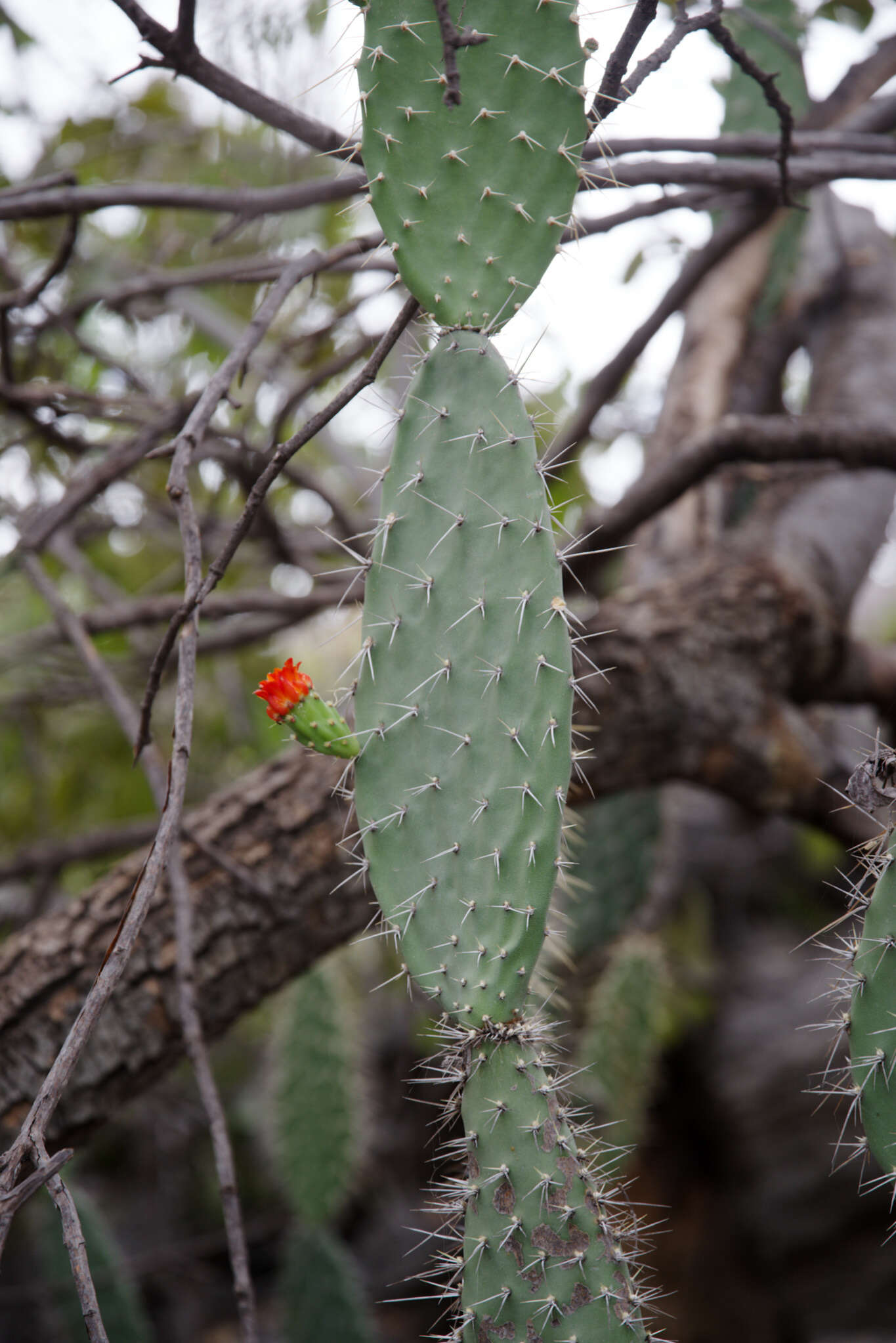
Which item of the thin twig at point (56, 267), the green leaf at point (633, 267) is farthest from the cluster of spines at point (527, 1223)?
the green leaf at point (633, 267)

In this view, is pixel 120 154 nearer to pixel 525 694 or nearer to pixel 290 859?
pixel 290 859

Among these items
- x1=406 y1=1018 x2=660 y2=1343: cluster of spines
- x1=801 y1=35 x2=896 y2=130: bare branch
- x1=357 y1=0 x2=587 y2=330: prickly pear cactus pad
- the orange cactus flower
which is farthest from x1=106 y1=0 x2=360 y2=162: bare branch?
x1=801 y1=35 x2=896 y2=130: bare branch

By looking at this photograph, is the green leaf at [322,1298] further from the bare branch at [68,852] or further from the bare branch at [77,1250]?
the bare branch at [77,1250]

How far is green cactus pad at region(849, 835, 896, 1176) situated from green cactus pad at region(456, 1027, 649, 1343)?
0.27 metres

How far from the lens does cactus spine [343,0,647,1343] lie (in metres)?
0.83

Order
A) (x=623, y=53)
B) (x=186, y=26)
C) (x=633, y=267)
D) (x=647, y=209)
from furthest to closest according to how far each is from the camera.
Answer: (x=633, y=267) < (x=647, y=209) < (x=186, y=26) < (x=623, y=53)

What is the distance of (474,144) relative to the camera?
87 cm

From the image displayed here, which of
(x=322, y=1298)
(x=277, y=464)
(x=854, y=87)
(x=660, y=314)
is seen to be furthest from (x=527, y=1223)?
(x=854, y=87)

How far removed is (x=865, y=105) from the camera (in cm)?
224

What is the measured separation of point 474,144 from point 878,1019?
90cm

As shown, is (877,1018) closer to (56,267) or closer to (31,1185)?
(31,1185)

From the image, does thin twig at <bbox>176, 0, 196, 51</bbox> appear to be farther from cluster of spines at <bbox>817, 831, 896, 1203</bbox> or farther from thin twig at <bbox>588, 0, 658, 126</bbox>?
cluster of spines at <bbox>817, 831, 896, 1203</bbox>

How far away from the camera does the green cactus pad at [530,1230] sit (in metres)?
0.82

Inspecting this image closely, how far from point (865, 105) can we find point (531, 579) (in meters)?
2.11
